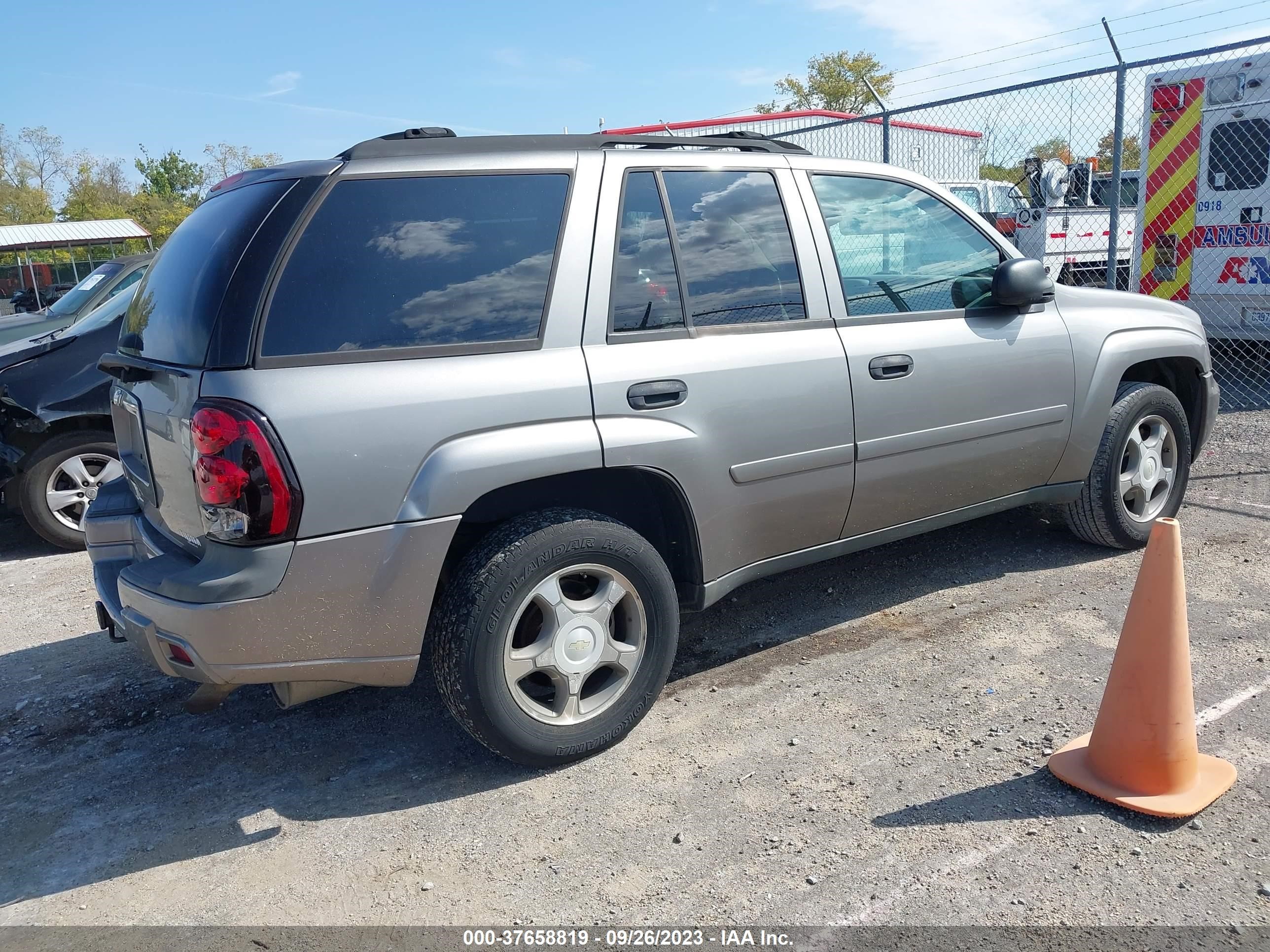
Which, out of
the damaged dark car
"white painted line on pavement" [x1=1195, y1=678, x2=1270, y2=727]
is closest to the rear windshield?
the damaged dark car

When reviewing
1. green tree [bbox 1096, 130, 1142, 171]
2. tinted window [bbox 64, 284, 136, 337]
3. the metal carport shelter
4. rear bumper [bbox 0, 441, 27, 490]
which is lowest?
rear bumper [bbox 0, 441, 27, 490]

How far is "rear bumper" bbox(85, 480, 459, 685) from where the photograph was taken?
2666 millimetres

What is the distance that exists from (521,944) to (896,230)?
3043 mm

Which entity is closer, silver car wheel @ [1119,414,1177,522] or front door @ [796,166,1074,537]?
front door @ [796,166,1074,537]

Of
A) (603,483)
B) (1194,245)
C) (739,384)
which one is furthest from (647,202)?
(1194,245)

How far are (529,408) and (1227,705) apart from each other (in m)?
2.55

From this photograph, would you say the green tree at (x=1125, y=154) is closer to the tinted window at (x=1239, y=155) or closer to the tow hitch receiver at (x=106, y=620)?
the tinted window at (x=1239, y=155)

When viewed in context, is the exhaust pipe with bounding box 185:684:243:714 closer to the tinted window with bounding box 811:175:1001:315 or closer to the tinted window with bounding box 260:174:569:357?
the tinted window with bounding box 260:174:569:357

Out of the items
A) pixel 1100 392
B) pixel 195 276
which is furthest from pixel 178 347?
pixel 1100 392

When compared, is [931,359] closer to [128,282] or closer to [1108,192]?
[128,282]

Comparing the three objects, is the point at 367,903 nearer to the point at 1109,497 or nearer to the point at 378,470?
the point at 378,470

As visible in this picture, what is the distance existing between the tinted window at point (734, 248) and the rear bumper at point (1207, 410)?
2.67m

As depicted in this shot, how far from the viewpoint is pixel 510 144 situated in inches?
127

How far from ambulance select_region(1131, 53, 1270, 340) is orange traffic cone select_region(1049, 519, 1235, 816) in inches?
275
